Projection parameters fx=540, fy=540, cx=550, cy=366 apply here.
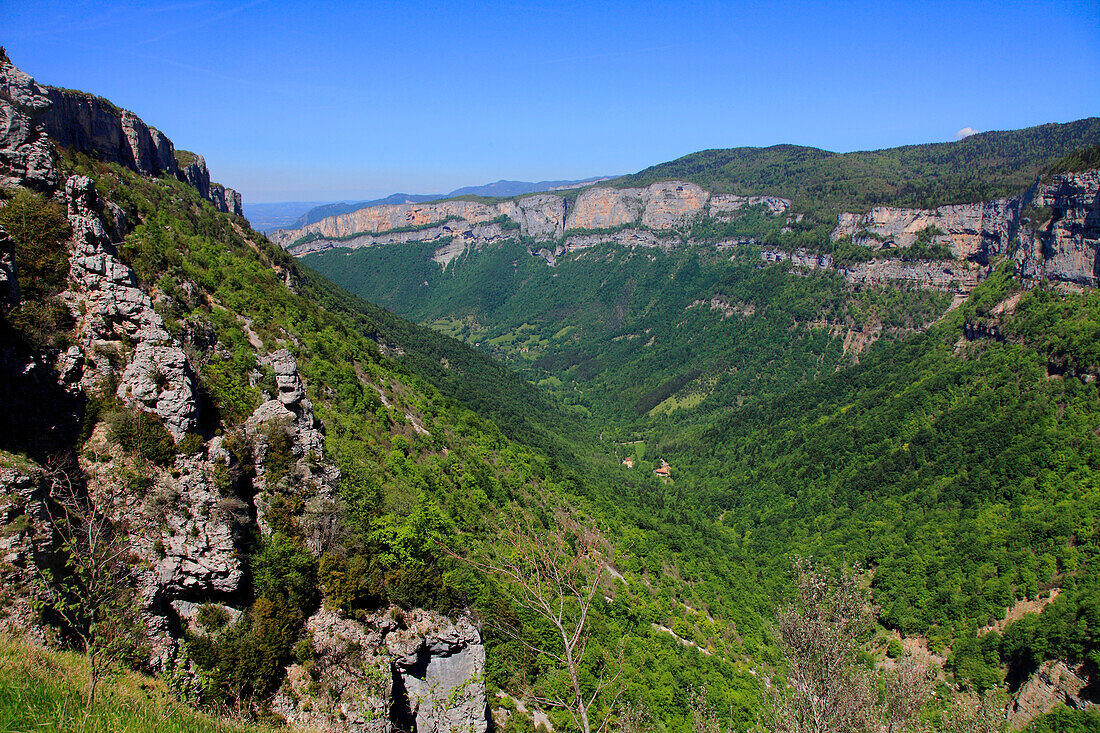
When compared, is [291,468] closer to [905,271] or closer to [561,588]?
[561,588]

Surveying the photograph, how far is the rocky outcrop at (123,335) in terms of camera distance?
60.1ft

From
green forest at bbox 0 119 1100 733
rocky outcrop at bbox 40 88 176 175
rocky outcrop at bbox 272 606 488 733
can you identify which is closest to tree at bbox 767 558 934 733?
green forest at bbox 0 119 1100 733

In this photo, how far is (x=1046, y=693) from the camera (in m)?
43.9

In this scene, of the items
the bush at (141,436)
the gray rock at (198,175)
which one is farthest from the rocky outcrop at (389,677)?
the gray rock at (198,175)

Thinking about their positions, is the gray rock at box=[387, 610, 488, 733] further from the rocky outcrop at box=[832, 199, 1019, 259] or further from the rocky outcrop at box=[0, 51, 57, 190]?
the rocky outcrop at box=[832, 199, 1019, 259]

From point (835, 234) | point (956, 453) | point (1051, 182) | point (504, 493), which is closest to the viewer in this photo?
point (504, 493)

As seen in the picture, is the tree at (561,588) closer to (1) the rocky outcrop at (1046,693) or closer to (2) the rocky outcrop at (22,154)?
(2) the rocky outcrop at (22,154)

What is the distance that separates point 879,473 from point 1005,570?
2658cm

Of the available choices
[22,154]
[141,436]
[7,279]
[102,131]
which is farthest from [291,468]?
[102,131]

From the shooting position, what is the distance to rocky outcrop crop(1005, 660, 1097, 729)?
41906mm

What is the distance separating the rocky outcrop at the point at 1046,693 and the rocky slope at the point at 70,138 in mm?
72859

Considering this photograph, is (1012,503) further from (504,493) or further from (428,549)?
(428,549)

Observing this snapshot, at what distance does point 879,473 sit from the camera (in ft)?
271

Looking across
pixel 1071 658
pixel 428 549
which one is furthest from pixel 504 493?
pixel 1071 658
